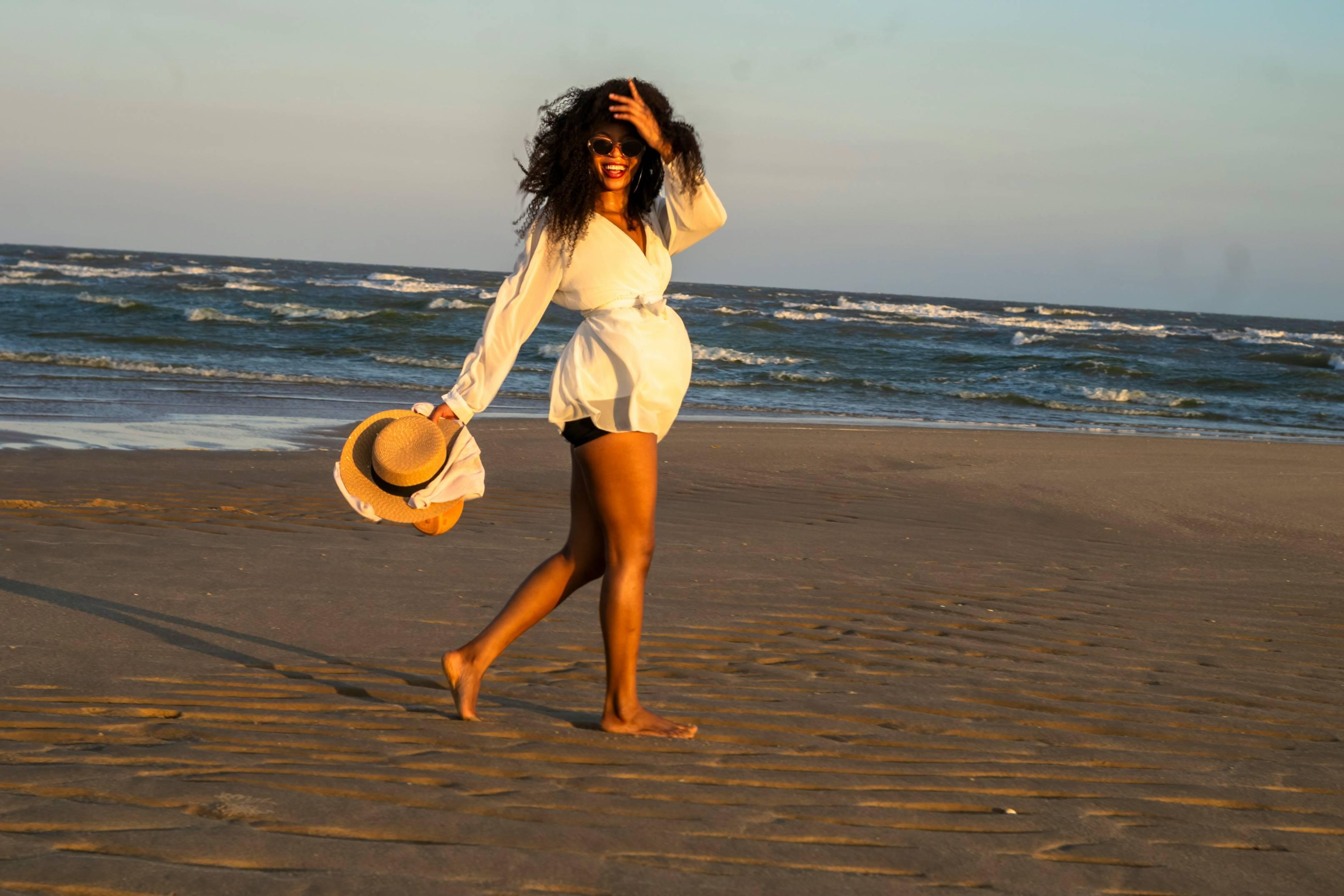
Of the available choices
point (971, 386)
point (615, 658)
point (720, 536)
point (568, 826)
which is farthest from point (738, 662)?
point (971, 386)

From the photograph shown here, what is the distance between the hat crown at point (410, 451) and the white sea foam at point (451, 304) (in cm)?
3157

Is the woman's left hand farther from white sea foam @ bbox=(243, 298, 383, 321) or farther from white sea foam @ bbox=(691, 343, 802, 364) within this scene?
white sea foam @ bbox=(243, 298, 383, 321)

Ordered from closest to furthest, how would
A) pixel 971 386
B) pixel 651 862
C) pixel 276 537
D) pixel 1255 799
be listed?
pixel 651 862
pixel 1255 799
pixel 276 537
pixel 971 386

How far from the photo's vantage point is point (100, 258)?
57594mm

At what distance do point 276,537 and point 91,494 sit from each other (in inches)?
62.5

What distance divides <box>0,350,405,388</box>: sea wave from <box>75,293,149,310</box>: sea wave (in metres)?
10.9

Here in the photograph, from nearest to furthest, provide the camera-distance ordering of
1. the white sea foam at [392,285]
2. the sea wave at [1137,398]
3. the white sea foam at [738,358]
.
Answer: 1. the sea wave at [1137,398]
2. the white sea foam at [738,358]
3. the white sea foam at [392,285]

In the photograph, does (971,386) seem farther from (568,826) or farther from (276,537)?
(568,826)

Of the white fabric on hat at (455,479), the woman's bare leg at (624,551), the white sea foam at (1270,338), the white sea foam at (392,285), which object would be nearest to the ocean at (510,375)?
the white sea foam at (1270,338)

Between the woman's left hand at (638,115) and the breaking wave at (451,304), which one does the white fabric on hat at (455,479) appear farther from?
the breaking wave at (451,304)

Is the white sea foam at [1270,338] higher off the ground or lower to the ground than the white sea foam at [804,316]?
higher

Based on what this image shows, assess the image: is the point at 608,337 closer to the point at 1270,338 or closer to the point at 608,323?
the point at 608,323

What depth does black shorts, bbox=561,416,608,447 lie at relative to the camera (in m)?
3.11

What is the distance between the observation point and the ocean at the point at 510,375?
12984mm
